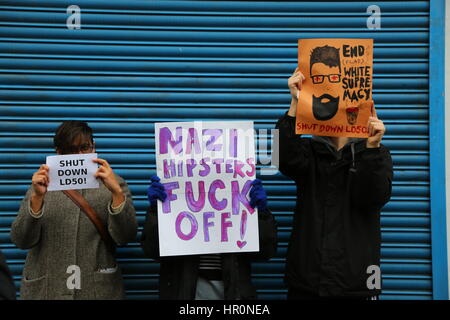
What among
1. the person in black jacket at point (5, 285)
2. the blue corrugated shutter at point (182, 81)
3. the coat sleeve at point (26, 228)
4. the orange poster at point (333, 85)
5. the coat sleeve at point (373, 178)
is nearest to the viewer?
the person in black jacket at point (5, 285)

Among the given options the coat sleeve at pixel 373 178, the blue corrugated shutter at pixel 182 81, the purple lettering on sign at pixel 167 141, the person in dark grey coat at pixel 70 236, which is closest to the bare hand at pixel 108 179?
the person in dark grey coat at pixel 70 236

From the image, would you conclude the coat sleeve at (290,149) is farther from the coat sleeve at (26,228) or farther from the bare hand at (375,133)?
the coat sleeve at (26,228)

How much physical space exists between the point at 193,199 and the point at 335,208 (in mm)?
934

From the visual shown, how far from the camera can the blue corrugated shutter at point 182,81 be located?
4.78 meters

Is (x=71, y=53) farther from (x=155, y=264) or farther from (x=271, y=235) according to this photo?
(x=271, y=235)

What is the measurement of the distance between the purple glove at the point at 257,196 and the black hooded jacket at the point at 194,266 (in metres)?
0.11

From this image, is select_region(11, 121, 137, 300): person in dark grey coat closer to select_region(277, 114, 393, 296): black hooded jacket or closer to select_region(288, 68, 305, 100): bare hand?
select_region(277, 114, 393, 296): black hooded jacket

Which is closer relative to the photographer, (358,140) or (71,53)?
(358,140)

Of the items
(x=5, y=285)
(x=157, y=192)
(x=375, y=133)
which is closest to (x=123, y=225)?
(x=157, y=192)

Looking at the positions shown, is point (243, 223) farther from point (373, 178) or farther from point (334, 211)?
point (373, 178)

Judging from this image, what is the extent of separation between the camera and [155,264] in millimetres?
4727
